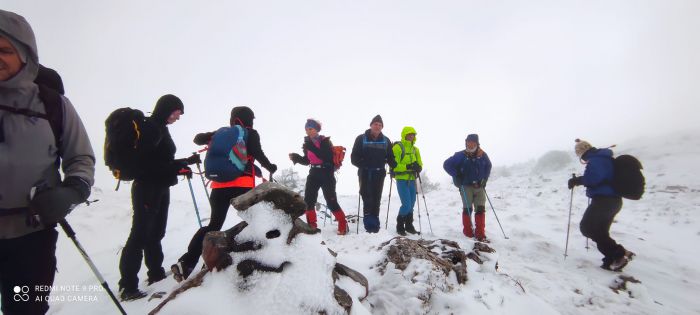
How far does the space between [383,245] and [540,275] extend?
274 cm

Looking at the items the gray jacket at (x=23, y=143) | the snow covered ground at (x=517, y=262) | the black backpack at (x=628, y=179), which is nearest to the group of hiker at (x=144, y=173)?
the gray jacket at (x=23, y=143)

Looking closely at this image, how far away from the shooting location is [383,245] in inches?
147

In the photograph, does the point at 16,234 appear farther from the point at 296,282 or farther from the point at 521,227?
the point at 521,227

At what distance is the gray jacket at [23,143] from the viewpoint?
1.75 meters

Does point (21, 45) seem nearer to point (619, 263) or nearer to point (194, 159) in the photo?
point (194, 159)

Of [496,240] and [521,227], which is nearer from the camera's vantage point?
[496,240]

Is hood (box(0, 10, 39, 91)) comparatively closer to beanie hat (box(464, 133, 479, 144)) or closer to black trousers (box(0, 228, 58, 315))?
black trousers (box(0, 228, 58, 315))

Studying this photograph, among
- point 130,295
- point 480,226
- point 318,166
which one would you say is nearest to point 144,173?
point 130,295

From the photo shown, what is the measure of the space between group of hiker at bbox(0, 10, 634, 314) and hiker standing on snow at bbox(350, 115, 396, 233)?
2 centimetres

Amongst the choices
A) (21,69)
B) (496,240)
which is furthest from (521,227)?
(21,69)

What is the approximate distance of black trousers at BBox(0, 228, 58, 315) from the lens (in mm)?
1813

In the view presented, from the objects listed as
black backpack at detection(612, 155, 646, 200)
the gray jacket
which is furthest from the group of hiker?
black backpack at detection(612, 155, 646, 200)

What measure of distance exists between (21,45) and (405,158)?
6499mm

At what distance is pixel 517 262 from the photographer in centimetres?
507
